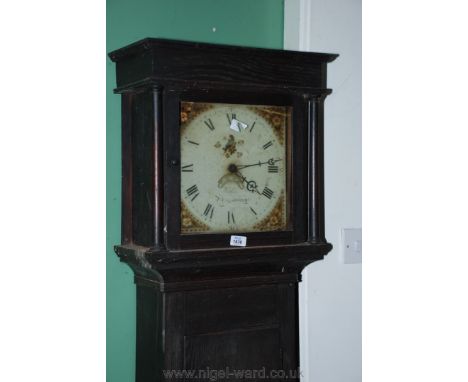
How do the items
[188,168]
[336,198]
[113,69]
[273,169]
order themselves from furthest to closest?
[336,198], [113,69], [273,169], [188,168]

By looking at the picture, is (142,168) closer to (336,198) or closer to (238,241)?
(238,241)

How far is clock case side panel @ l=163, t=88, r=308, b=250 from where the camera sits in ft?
4.95

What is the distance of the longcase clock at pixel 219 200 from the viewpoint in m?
1.52

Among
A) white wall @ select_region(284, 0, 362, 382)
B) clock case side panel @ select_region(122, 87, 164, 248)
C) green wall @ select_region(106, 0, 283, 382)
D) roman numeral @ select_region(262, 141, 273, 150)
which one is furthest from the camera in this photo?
white wall @ select_region(284, 0, 362, 382)

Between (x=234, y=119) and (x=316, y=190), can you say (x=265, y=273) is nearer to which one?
(x=316, y=190)

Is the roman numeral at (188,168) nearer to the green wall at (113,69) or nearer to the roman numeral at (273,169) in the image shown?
the roman numeral at (273,169)

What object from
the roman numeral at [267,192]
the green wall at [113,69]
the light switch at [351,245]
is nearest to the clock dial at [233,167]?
the roman numeral at [267,192]

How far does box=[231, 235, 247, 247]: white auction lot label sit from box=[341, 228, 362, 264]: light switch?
0.57 m

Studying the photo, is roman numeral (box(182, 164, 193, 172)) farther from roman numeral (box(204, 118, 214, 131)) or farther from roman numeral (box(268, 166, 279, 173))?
roman numeral (box(268, 166, 279, 173))

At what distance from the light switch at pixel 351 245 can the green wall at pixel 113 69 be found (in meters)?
0.68

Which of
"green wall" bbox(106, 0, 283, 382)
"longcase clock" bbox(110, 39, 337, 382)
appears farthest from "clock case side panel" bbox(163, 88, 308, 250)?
"green wall" bbox(106, 0, 283, 382)

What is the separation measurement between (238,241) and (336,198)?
0.58m

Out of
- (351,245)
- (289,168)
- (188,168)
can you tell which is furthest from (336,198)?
(188,168)

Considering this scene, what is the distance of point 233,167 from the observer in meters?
1.59
